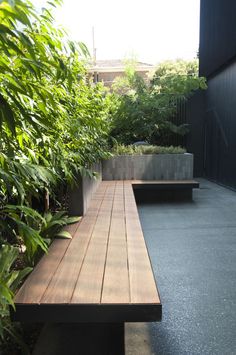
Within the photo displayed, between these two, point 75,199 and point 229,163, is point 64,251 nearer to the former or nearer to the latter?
point 75,199

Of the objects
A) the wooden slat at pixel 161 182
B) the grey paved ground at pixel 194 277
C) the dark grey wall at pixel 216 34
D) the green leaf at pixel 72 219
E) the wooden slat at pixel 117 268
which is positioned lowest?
the grey paved ground at pixel 194 277

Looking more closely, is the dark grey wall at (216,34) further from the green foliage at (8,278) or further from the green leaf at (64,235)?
the green foliage at (8,278)

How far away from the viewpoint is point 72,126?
2.25 metres

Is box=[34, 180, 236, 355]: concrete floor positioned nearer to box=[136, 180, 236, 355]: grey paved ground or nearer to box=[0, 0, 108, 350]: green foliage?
box=[136, 180, 236, 355]: grey paved ground

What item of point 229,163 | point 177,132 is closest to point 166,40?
point 177,132

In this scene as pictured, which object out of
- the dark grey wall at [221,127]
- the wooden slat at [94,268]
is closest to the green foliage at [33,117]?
the wooden slat at [94,268]

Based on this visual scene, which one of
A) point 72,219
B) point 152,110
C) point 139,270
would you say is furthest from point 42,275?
point 152,110

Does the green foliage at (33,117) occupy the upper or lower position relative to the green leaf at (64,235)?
upper

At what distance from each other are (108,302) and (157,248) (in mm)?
2021

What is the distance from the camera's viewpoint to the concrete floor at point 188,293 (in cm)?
173

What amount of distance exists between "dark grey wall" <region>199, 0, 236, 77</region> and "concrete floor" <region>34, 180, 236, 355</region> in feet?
13.4

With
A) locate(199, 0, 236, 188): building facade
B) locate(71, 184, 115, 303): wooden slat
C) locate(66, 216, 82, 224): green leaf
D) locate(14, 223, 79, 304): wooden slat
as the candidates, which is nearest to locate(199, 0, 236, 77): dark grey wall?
locate(199, 0, 236, 188): building facade

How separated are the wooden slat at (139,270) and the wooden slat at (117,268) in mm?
31

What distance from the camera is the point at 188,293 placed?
7.75 feet
